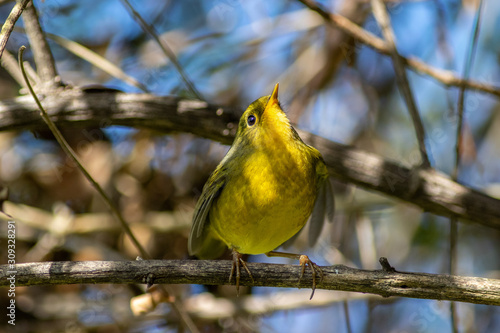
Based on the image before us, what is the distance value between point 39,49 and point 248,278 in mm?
2368

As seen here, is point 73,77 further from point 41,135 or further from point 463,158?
point 463,158

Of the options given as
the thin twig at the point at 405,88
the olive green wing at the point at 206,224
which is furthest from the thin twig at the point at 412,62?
the olive green wing at the point at 206,224

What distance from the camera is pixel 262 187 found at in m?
3.38

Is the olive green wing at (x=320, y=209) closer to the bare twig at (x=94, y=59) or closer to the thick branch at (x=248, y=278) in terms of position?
the thick branch at (x=248, y=278)

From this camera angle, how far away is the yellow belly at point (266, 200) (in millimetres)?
3369

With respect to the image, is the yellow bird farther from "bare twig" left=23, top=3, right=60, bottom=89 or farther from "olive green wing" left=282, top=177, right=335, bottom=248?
"bare twig" left=23, top=3, right=60, bottom=89

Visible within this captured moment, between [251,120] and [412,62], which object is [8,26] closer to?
[251,120]

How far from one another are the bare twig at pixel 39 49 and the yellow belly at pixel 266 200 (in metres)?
1.57

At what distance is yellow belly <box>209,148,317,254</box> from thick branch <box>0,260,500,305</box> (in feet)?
1.65

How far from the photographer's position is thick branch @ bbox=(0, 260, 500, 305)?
2.71 m

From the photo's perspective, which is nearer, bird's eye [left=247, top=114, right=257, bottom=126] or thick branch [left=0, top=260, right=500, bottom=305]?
thick branch [left=0, top=260, right=500, bottom=305]

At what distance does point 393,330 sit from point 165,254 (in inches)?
92.1

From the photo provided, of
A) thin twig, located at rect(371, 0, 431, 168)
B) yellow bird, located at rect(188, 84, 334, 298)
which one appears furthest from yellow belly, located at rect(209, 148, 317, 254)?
thin twig, located at rect(371, 0, 431, 168)

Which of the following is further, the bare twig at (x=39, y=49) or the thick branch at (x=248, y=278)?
the bare twig at (x=39, y=49)
